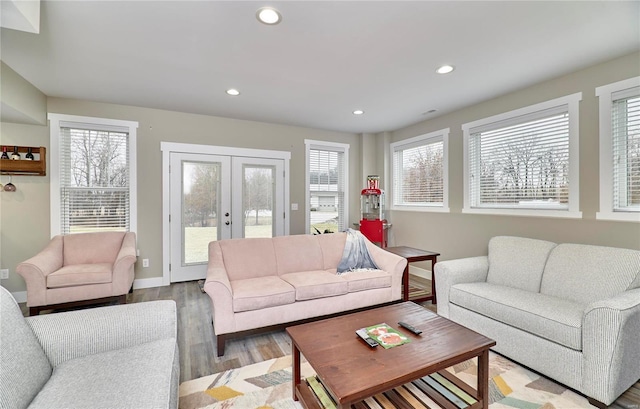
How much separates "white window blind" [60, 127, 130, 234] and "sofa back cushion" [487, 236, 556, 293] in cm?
458

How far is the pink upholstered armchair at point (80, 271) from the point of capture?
2.80m

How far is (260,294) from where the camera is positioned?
96.2 inches

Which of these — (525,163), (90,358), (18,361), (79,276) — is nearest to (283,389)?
(90,358)

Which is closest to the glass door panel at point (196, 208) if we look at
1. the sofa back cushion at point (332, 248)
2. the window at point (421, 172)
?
the sofa back cushion at point (332, 248)

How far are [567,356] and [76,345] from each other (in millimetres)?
2864

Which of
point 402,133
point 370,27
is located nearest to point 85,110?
point 370,27

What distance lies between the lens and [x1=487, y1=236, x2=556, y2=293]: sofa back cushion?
102 inches

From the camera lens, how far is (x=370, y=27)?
213cm

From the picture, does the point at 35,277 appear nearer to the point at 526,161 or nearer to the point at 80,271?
the point at 80,271

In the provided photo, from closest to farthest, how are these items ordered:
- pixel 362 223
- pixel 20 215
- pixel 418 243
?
pixel 20 215, pixel 418 243, pixel 362 223

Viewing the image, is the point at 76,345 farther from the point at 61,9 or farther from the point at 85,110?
the point at 85,110

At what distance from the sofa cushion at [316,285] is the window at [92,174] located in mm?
2663

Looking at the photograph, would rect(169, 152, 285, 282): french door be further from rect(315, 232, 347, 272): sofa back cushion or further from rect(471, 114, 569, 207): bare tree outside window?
rect(471, 114, 569, 207): bare tree outside window

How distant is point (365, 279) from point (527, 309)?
134 cm
